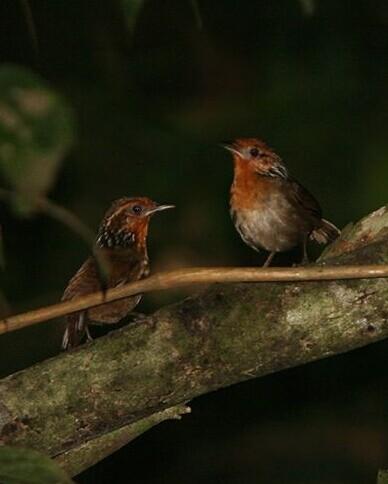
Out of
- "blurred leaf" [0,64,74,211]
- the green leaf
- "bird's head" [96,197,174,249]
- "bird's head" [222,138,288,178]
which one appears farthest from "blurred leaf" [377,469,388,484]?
"bird's head" [222,138,288,178]

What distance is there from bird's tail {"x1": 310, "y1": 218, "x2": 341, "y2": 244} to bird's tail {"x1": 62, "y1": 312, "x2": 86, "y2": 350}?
4.62 feet

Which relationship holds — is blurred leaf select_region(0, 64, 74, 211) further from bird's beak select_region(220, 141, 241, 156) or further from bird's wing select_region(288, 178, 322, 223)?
bird's beak select_region(220, 141, 241, 156)

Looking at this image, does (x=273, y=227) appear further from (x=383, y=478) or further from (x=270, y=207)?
(x=383, y=478)

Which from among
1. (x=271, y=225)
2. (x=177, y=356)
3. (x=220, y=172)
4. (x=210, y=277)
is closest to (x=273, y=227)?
(x=271, y=225)

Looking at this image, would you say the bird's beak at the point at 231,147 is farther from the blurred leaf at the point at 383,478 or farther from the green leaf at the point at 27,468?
the green leaf at the point at 27,468

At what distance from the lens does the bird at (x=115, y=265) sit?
18.0 ft

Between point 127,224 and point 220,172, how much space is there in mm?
2387

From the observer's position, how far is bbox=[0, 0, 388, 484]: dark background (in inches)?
319

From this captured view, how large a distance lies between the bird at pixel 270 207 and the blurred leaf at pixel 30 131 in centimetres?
404

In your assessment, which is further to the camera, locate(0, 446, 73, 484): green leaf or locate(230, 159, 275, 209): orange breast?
locate(230, 159, 275, 209): orange breast

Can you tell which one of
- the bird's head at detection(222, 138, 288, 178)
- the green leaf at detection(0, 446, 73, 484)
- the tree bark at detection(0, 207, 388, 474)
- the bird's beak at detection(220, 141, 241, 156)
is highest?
the green leaf at detection(0, 446, 73, 484)

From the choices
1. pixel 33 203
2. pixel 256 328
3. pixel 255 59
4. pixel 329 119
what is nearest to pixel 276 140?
pixel 329 119

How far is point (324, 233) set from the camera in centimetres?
646

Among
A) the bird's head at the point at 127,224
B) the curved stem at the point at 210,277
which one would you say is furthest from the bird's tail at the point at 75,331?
the curved stem at the point at 210,277
